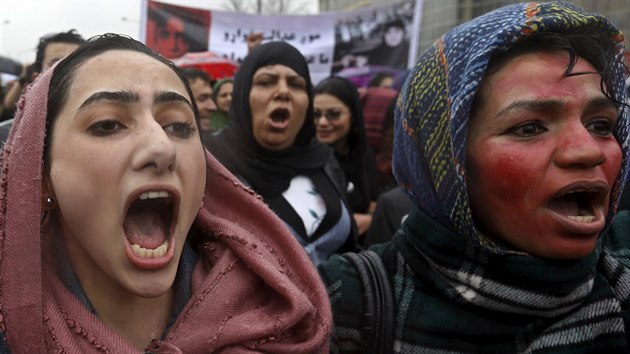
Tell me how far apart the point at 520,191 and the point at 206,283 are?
801 mm

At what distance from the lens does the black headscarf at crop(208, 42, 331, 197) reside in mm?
2855

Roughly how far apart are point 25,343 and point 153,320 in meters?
0.29

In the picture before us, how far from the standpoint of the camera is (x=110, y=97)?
4.38ft

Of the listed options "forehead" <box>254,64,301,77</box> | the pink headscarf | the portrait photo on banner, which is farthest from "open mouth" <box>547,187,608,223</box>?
the portrait photo on banner

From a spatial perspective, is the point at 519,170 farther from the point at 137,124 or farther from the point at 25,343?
the point at 25,343

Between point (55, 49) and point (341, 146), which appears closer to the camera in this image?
point (55, 49)

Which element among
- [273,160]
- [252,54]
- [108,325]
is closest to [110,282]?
[108,325]

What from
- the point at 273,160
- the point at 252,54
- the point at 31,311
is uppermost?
the point at 252,54

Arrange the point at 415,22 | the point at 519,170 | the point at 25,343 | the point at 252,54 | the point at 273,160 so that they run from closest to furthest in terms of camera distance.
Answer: the point at 25,343 < the point at 519,170 < the point at 273,160 < the point at 252,54 < the point at 415,22

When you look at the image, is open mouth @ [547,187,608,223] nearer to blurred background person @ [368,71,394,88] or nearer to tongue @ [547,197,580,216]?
tongue @ [547,197,580,216]

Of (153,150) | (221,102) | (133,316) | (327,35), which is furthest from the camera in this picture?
(327,35)

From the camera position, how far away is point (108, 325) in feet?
4.55

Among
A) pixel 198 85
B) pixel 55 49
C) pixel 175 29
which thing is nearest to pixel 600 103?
pixel 55 49

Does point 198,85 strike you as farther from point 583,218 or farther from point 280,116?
point 583,218
